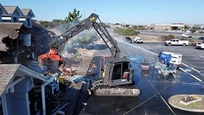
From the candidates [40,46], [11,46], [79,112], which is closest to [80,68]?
[40,46]

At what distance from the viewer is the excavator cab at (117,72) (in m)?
14.2

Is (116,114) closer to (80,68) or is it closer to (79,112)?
(79,112)

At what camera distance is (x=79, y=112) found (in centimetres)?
1224

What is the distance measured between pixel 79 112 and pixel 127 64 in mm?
5288

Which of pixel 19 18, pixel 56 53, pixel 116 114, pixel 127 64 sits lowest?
pixel 116 114

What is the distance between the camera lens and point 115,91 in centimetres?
1459

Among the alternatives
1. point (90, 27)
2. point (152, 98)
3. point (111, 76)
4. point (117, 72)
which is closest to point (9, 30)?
point (90, 27)

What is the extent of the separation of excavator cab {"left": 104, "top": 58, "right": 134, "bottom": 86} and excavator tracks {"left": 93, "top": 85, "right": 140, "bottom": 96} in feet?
1.34

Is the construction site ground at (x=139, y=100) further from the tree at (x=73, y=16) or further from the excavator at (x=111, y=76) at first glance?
the tree at (x=73, y=16)

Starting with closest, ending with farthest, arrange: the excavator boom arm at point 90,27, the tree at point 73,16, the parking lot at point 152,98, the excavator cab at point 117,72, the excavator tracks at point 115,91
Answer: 1. the parking lot at point 152,98
2. the excavator boom arm at point 90,27
3. the excavator cab at point 117,72
4. the excavator tracks at point 115,91
5. the tree at point 73,16

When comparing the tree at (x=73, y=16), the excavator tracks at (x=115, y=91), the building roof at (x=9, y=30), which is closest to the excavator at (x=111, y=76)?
the excavator tracks at (x=115, y=91)

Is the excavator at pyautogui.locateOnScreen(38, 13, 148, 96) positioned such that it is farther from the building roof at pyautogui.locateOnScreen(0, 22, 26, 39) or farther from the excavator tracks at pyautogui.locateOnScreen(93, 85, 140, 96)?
the building roof at pyautogui.locateOnScreen(0, 22, 26, 39)

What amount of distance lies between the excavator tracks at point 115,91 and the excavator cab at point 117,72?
41cm

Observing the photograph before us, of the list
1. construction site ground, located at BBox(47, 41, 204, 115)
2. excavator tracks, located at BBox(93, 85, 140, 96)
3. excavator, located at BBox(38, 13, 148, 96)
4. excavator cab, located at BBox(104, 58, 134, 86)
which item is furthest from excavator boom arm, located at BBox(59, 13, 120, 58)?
construction site ground, located at BBox(47, 41, 204, 115)
